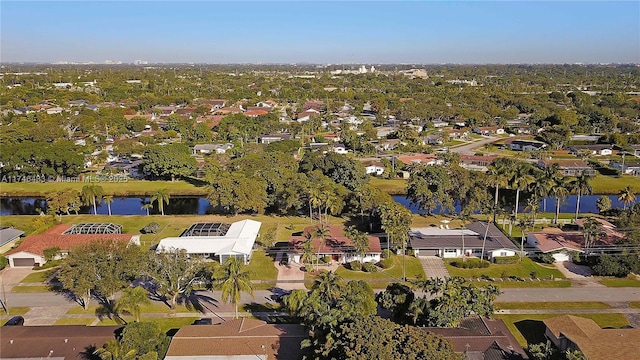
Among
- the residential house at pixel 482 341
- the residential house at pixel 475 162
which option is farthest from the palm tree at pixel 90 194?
the residential house at pixel 475 162

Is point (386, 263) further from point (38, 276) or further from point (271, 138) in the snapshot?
point (271, 138)

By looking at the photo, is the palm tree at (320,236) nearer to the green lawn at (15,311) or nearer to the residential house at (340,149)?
the green lawn at (15,311)

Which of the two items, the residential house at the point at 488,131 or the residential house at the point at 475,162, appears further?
the residential house at the point at 488,131

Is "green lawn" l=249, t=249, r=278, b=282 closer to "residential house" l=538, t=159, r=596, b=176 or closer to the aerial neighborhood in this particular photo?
the aerial neighborhood

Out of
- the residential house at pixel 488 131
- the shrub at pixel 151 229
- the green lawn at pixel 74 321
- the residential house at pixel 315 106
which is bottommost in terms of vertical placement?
the green lawn at pixel 74 321

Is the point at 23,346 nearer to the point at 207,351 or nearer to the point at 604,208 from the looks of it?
the point at 207,351

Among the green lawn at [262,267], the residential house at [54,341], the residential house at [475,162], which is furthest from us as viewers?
the residential house at [475,162]
